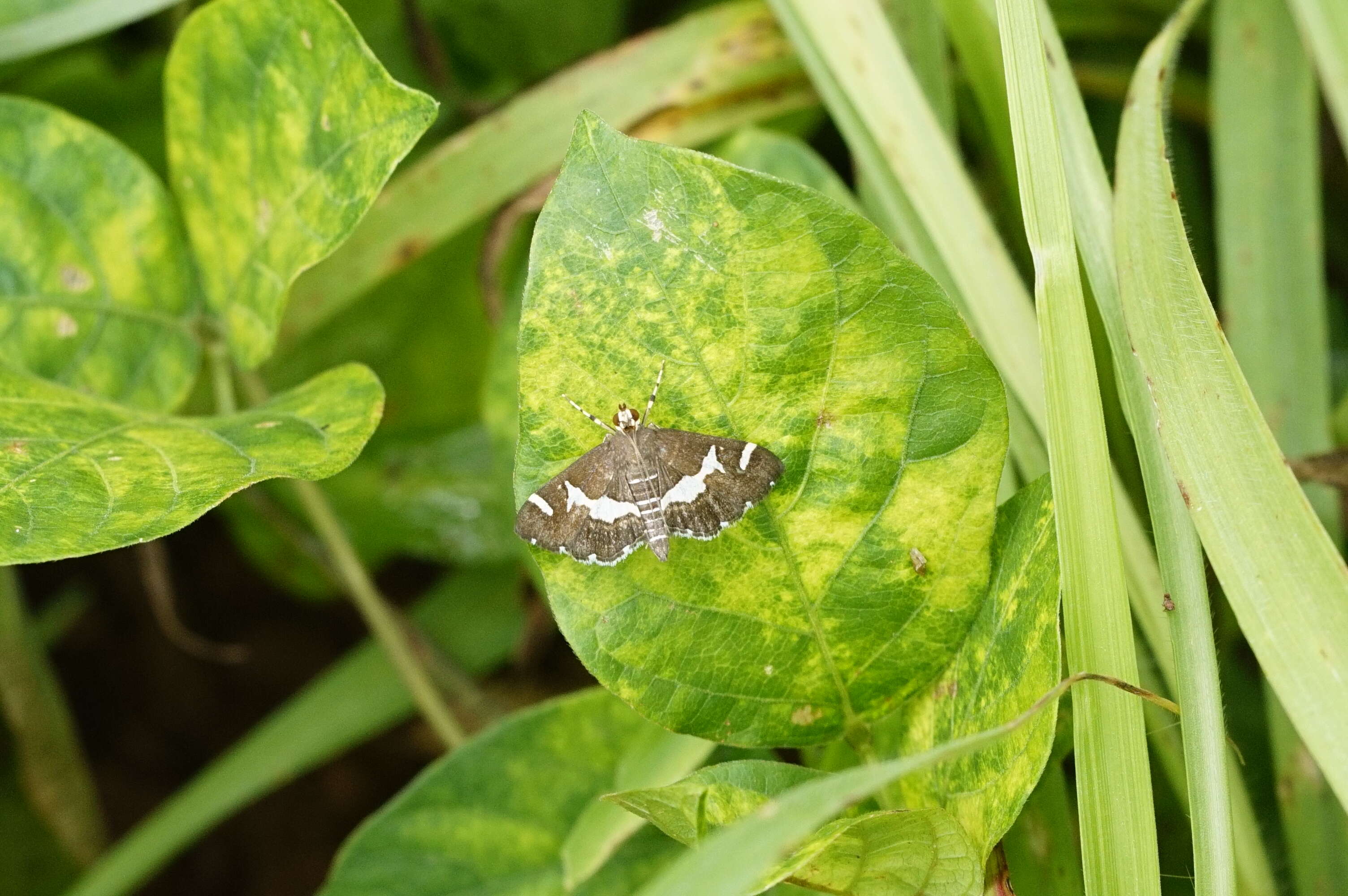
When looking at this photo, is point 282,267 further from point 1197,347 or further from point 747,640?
point 1197,347

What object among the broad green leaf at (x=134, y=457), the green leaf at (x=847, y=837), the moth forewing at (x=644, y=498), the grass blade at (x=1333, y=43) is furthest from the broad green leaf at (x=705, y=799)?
the grass blade at (x=1333, y=43)

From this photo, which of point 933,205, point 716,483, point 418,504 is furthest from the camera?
point 418,504

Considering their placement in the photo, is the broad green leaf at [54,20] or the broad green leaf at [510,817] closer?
the broad green leaf at [510,817]

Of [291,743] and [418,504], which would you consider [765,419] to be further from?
[291,743]

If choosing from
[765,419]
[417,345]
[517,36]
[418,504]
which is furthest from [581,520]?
[517,36]

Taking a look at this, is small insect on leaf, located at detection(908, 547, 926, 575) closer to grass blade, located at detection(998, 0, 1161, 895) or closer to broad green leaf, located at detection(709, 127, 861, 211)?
grass blade, located at detection(998, 0, 1161, 895)

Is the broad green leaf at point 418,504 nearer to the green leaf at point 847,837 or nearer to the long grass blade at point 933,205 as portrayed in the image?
the long grass blade at point 933,205

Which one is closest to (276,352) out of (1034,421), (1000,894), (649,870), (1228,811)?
(649,870)
